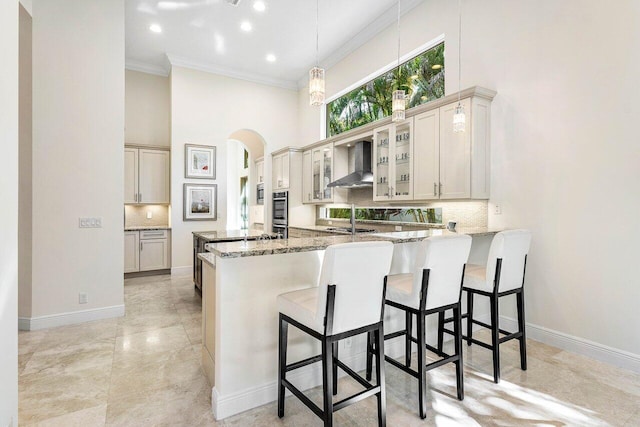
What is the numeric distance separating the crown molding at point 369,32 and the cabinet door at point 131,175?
3.96 meters

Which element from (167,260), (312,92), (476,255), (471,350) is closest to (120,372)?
(312,92)

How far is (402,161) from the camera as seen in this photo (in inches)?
164

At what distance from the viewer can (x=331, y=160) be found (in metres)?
5.59

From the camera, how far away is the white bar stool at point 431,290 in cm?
194

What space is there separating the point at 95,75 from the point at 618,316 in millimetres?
5554

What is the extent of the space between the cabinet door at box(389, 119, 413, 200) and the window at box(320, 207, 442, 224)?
44cm

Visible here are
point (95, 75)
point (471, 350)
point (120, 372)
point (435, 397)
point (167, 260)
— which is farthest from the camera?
point (167, 260)

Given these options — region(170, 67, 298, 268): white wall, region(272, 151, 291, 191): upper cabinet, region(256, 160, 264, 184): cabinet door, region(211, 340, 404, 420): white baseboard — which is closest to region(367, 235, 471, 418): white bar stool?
region(211, 340, 404, 420): white baseboard

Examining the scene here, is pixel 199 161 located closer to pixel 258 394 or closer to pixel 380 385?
pixel 258 394

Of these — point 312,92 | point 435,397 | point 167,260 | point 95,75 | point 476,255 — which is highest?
point 95,75

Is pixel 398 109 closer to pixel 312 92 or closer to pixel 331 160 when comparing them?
pixel 312 92

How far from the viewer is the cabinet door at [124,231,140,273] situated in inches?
223

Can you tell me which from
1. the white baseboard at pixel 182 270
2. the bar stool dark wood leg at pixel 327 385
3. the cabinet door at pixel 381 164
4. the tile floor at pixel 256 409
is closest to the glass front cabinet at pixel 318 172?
the cabinet door at pixel 381 164

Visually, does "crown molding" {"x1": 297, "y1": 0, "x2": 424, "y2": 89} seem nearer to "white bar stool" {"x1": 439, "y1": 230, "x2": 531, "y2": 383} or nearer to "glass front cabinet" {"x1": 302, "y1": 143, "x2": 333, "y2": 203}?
"glass front cabinet" {"x1": 302, "y1": 143, "x2": 333, "y2": 203}
